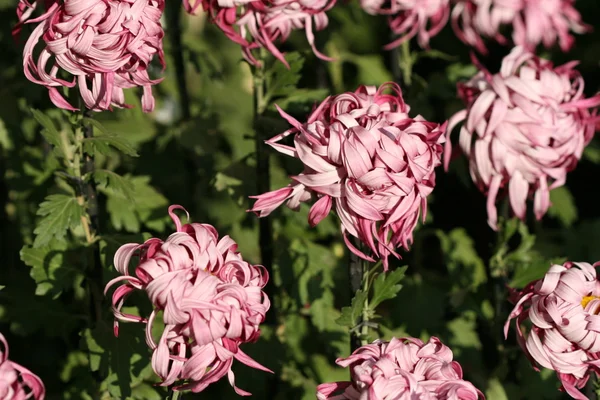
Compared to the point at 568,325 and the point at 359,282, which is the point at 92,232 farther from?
the point at 568,325

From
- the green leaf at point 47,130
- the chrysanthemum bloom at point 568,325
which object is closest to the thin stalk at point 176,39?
the green leaf at point 47,130

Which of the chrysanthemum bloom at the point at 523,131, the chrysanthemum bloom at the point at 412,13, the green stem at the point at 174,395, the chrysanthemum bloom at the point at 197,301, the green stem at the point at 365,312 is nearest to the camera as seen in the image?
the chrysanthemum bloom at the point at 197,301

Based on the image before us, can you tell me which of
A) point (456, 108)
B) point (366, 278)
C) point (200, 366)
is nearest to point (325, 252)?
point (366, 278)

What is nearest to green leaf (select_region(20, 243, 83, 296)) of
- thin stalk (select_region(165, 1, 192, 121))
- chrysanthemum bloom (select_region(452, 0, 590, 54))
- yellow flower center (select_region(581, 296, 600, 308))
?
thin stalk (select_region(165, 1, 192, 121))

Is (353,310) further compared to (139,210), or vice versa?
(139,210)

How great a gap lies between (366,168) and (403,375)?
0.25 metres

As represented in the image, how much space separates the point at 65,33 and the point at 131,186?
27cm

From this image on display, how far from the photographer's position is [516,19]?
75.5 inches

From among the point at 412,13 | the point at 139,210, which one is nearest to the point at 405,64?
the point at 412,13

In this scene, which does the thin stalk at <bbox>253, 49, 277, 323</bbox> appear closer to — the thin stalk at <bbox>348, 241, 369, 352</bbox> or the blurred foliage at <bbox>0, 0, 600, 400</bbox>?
the blurred foliage at <bbox>0, 0, 600, 400</bbox>

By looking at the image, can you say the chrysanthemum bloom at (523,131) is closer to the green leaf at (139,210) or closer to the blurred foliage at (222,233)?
the blurred foliage at (222,233)

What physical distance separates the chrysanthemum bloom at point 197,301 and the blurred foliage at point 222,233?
0.20 m

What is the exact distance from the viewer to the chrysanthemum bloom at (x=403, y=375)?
36.5 inches

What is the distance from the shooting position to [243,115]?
2205 millimetres
